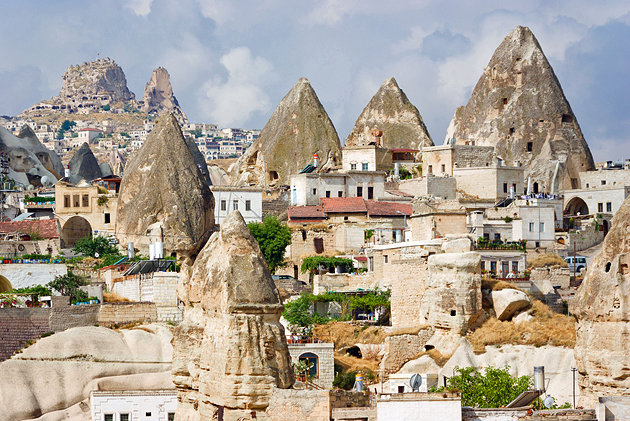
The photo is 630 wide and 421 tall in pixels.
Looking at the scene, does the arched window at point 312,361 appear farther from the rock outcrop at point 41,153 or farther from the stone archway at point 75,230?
the rock outcrop at point 41,153

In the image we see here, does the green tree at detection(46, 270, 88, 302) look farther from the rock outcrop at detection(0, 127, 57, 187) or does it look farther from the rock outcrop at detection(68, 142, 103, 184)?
the rock outcrop at detection(68, 142, 103, 184)

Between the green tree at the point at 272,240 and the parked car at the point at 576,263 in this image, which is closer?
the parked car at the point at 576,263

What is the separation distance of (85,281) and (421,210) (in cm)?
1826

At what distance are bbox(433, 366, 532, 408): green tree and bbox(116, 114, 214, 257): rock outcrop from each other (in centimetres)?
2684

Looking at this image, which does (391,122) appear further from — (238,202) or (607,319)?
(607,319)

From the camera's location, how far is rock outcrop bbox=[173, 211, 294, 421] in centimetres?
2756

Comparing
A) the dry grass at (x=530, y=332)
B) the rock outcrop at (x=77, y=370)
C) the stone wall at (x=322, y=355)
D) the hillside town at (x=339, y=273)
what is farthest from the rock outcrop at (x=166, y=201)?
the dry grass at (x=530, y=332)

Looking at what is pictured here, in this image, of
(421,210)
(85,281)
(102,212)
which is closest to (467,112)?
(421,210)

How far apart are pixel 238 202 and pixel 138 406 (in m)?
29.7

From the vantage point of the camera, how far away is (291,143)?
3238 inches

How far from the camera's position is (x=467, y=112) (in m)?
86.8

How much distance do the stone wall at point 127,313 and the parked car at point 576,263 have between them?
18595mm

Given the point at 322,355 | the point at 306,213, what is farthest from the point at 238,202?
the point at 322,355

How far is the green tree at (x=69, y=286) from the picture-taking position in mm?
49219
